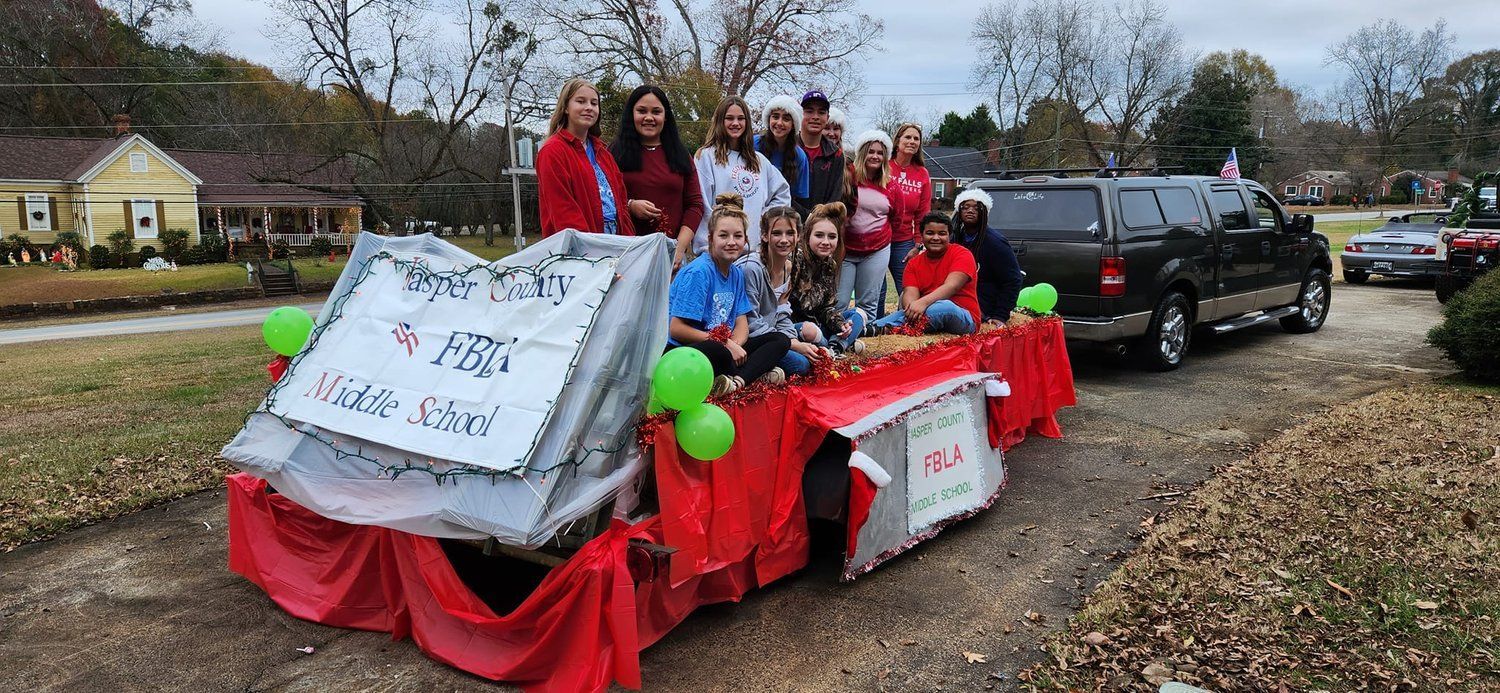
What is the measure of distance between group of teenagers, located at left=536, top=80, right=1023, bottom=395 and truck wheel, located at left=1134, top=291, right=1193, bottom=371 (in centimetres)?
245

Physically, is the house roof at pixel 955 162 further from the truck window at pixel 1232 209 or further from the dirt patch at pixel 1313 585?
the dirt patch at pixel 1313 585

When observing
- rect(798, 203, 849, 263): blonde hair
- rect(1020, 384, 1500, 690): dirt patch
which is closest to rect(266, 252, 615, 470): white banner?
rect(798, 203, 849, 263): blonde hair

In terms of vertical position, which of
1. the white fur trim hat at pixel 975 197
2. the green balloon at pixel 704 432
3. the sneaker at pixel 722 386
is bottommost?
the green balloon at pixel 704 432

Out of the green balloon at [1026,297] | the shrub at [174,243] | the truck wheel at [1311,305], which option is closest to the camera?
the green balloon at [1026,297]

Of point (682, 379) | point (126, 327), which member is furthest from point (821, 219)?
point (126, 327)

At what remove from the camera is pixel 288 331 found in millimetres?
4156

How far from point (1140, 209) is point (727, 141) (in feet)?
15.3

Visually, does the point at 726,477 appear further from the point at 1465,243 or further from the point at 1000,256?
the point at 1465,243

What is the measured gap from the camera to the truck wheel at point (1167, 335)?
26.8 feet

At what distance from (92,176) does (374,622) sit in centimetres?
4343

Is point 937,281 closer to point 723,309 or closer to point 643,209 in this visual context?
point 643,209

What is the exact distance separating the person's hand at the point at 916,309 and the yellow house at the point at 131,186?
3303cm

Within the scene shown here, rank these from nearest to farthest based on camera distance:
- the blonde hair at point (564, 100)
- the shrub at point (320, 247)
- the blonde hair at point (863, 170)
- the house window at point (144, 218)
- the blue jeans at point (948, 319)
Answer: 1. the blonde hair at point (564, 100)
2. the blue jeans at point (948, 319)
3. the blonde hair at point (863, 170)
4. the house window at point (144, 218)
5. the shrub at point (320, 247)

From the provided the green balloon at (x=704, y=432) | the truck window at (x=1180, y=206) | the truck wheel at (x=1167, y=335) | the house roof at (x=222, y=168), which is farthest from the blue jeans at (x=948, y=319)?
the house roof at (x=222, y=168)
